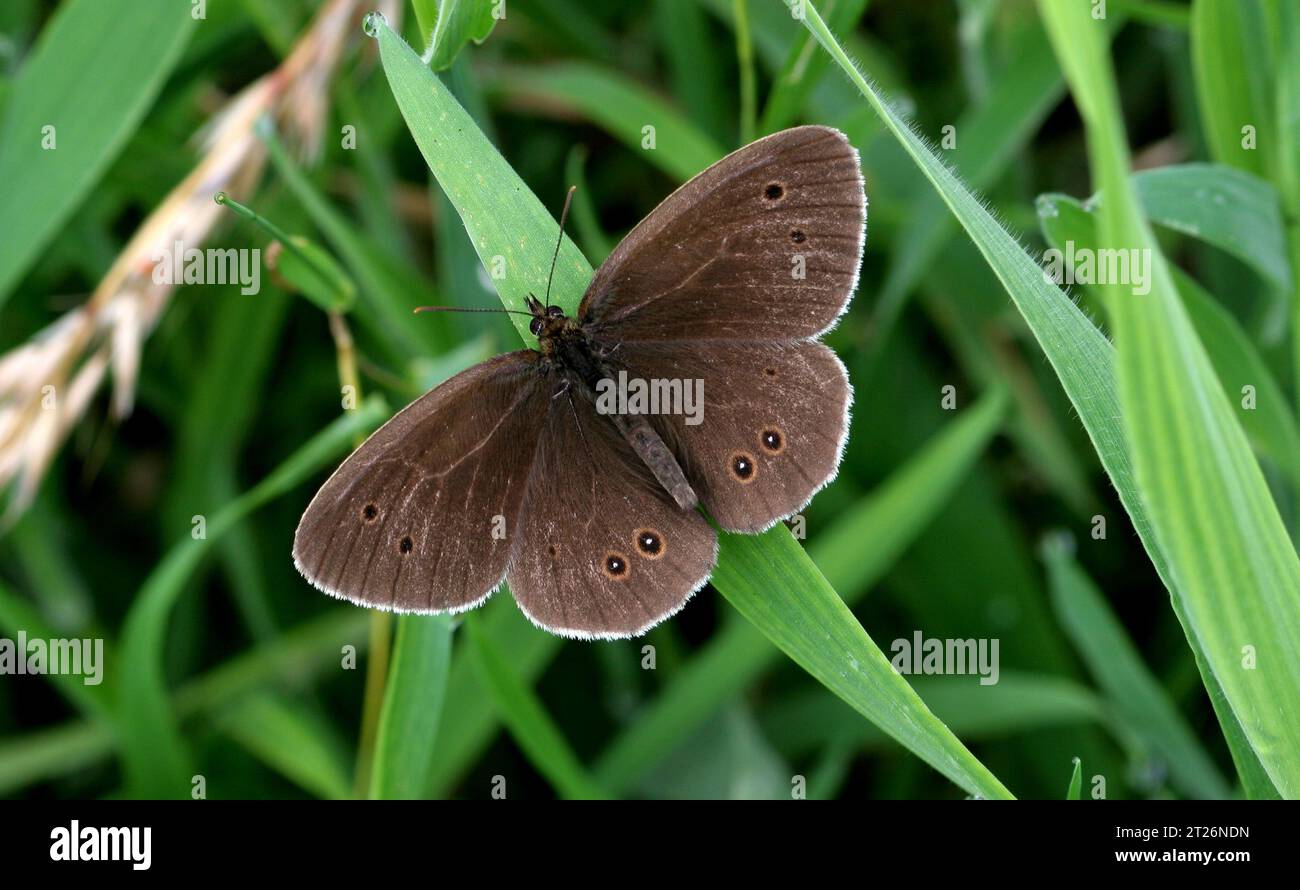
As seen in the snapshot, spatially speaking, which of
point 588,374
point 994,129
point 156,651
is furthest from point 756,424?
point 156,651

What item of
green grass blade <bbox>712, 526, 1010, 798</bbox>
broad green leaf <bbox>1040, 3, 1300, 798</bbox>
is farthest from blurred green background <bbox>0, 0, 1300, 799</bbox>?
broad green leaf <bbox>1040, 3, 1300, 798</bbox>

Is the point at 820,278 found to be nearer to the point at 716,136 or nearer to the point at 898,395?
the point at 898,395

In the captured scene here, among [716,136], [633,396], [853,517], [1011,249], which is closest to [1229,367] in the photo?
[1011,249]

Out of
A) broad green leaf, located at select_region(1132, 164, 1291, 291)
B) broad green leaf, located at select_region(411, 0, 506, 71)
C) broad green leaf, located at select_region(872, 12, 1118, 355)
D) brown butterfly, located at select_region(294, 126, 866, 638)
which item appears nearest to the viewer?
broad green leaf, located at select_region(411, 0, 506, 71)

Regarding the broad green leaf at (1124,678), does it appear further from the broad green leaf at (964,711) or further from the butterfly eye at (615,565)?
the butterfly eye at (615,565)

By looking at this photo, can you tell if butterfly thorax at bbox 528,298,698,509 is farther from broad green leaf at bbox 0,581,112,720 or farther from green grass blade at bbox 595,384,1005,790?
broad green leaf at bbox 0,581,112,720

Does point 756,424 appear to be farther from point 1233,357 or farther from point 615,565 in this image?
point 1233,357
